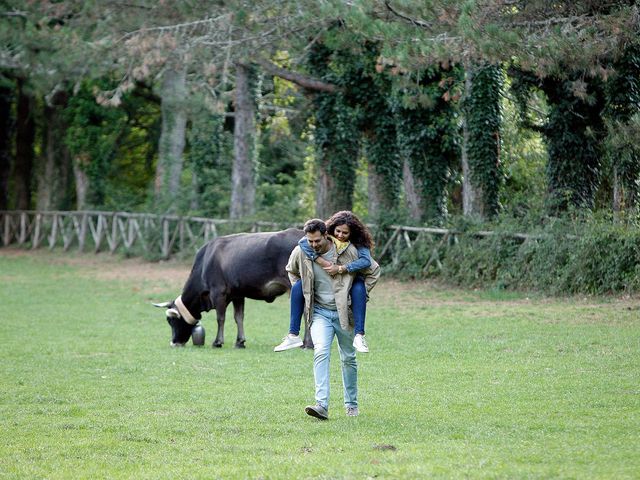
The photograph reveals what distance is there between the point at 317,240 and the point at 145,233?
2605 centimetres

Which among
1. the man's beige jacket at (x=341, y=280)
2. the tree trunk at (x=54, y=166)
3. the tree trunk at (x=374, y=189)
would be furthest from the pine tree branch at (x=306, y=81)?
the man's beige jacket at (x=341, y=280)

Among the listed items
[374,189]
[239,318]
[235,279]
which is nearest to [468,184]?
[374,189]

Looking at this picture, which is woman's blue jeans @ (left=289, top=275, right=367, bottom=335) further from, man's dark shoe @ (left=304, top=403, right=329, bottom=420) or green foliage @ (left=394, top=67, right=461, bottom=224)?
green foliage @ (left=394, top=67, right=461, bottom=224)

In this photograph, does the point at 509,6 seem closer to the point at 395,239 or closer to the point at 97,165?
the point at 395,239

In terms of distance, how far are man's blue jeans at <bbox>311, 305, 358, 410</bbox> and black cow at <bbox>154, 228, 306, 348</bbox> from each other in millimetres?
6343

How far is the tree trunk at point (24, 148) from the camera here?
43.7 metres

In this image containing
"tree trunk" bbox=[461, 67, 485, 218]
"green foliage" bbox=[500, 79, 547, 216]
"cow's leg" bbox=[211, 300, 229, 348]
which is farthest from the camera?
"green foliage" bbox=[500, 79, 547, 216]

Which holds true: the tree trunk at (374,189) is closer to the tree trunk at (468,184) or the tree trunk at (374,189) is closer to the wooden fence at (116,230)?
the wooden fence at (116,230)

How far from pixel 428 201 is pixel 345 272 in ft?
55.6

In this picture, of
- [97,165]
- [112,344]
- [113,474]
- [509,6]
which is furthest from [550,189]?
[97,165]

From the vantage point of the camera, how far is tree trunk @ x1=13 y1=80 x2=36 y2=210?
143 feet

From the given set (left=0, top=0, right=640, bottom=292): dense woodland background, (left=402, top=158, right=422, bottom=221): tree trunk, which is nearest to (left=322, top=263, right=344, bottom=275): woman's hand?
(left=0, top=0, right=640, bottom=292): dense woodland background

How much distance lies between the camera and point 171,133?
124 feet

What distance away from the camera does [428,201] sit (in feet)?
85.3
